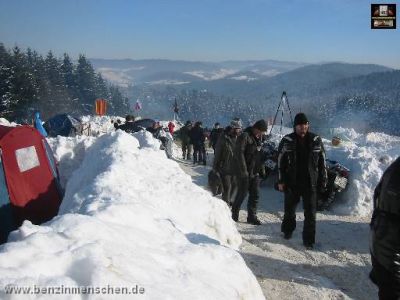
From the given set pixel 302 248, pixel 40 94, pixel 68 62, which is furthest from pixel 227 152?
pixel 68 62

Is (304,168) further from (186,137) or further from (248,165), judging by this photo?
(186,137)

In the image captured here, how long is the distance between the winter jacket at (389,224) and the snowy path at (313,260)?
1872 mm

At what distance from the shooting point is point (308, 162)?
632cm

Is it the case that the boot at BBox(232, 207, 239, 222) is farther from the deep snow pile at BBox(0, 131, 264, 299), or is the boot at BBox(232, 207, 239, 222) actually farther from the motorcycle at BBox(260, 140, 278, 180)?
the motorcycle at BBox(260, 140, 278, 180)

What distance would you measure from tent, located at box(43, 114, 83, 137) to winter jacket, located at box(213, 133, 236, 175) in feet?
57.4

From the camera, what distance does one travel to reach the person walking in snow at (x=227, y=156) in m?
8.20

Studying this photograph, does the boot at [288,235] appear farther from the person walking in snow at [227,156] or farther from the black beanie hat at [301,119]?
the black beanie hat at [301,119]

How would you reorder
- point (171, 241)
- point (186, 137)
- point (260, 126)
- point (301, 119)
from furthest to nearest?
point (186, 137)
point (260, 126)
point (301, 119)
point (171, 241)

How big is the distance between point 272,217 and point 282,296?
3.80 meters

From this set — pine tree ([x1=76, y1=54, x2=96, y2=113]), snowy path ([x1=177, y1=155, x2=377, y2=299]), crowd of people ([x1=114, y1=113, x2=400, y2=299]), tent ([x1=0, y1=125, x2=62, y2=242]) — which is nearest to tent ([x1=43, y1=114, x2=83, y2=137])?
tent ([x1=0, y1=125, x2=62, y2=242])

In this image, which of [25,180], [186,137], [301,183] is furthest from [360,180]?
[186,137]

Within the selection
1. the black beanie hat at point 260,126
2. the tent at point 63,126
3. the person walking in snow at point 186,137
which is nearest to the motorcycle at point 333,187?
the black beanie hat at point 260,126

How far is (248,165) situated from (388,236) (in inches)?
192

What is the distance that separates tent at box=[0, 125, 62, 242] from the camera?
6.78 metres
